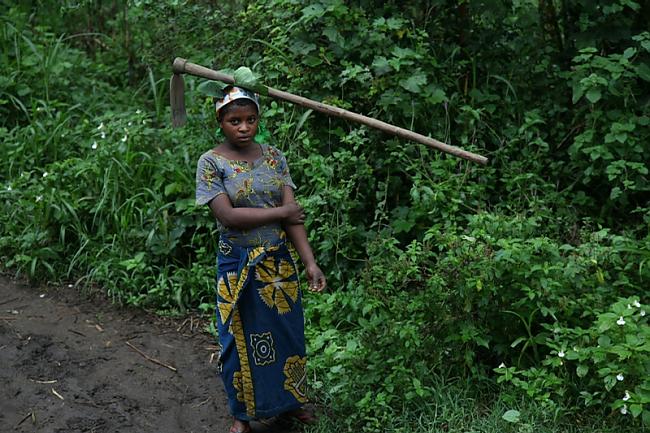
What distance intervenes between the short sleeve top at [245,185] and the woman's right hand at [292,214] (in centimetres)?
6

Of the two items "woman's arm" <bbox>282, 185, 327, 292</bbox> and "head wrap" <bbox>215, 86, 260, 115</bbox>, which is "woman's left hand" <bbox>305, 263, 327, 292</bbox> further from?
"head wrap" <bbox>215, 86, 260, 115</bbox>

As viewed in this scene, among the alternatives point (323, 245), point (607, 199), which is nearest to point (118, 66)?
point (323, 245)

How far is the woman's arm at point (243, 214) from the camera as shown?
3.96 meters

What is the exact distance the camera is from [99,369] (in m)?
5.02

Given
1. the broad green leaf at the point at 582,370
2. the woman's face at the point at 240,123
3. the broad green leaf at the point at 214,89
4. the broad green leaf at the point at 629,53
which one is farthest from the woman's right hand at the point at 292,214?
the broad green leaf at the point at 629,53

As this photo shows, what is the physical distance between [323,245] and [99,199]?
1.72 meters

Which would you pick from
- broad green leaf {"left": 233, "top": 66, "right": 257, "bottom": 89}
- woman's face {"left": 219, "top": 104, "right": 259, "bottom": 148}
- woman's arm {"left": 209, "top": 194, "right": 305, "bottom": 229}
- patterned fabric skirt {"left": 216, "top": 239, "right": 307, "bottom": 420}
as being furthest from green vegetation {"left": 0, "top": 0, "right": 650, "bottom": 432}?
broad green leaf {"left": 233, "top": 66, "right": 257, "bottom": 89}

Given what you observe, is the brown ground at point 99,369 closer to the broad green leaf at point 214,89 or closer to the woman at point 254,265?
the woman at point 254,265

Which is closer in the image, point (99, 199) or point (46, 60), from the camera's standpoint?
point (99, 199)

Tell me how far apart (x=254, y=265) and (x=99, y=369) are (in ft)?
4.75

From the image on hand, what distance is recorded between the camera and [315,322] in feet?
17.4

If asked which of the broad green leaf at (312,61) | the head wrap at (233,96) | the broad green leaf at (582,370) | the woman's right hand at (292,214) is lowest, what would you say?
the broad green leaf at (582,370)

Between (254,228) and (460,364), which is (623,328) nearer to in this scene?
(460,364)

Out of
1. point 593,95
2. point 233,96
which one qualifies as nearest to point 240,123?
point 233,96
